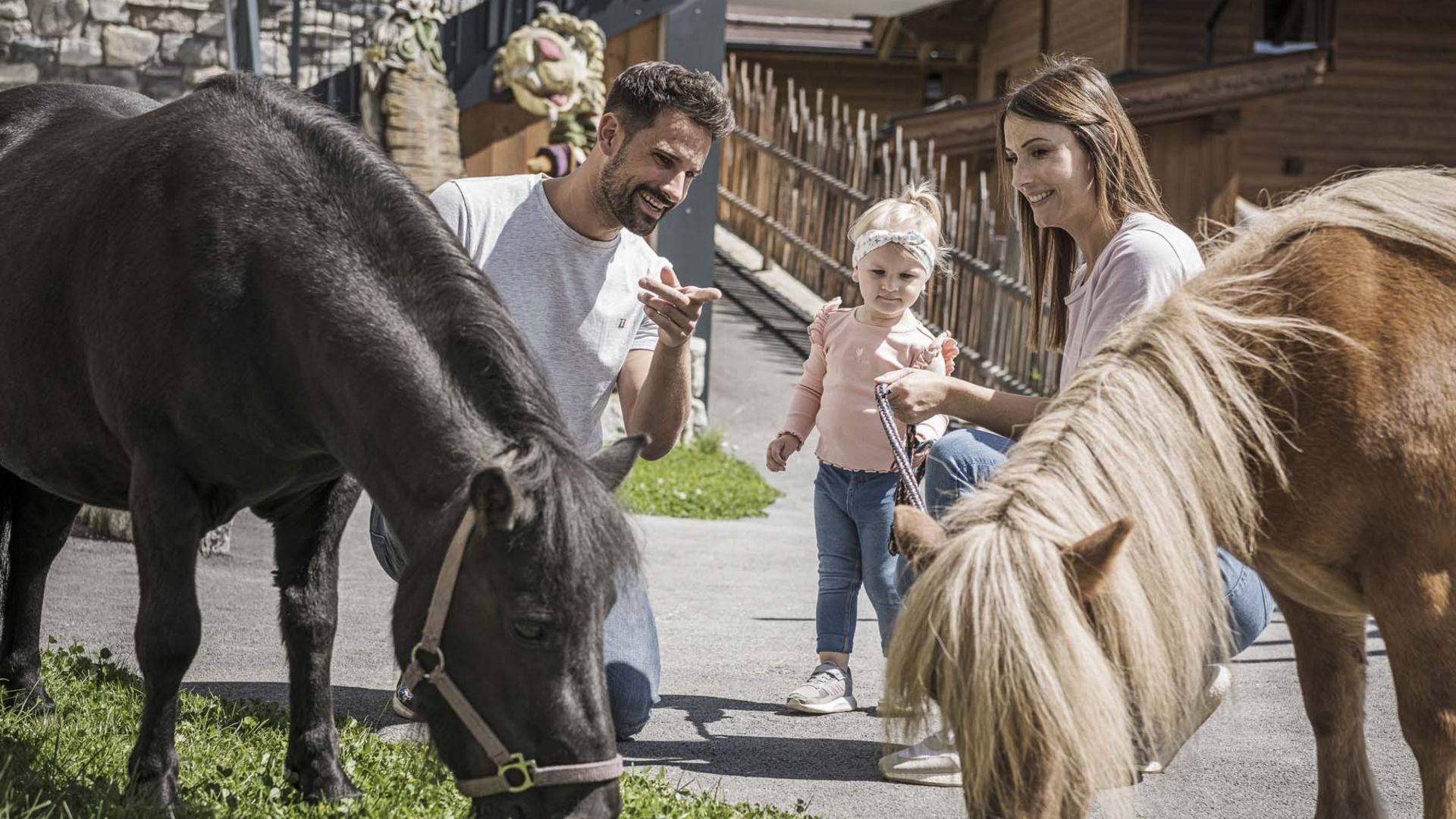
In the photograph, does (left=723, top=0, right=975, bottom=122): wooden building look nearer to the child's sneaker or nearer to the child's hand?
the child's hand

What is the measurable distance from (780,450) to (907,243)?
81 cm

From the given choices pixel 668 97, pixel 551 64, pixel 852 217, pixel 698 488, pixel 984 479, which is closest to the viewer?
pixel 984 479

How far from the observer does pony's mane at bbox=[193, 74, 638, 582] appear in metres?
2.22

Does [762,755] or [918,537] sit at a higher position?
[918,537]

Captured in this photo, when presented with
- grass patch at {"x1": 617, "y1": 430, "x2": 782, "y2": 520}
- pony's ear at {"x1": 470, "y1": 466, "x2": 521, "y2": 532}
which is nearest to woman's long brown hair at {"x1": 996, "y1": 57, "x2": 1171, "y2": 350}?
pony's ear at {"x1": 470, "y1": 466, "x2": 521, "y2": 532}

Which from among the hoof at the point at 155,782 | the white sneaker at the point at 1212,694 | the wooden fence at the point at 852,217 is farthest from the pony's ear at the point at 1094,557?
the wooden fence at the point at 852,217

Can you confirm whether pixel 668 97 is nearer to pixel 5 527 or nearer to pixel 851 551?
pixel 851 551

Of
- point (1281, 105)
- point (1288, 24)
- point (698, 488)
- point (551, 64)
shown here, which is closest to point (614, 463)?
point (698, 488)

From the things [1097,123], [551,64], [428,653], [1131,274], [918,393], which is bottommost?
[428,653]

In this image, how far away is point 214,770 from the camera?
10.7 ft

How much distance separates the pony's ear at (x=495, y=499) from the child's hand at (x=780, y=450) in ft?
6.88

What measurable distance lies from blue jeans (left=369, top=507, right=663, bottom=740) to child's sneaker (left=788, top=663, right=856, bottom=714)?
1.84ft

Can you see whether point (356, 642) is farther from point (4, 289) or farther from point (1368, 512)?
point (1368, 512)

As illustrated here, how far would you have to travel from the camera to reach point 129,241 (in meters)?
2.96
